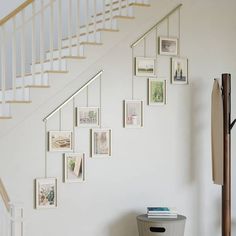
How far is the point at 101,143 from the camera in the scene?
5973 millimetres

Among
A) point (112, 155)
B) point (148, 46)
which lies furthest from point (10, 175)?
point (148, 46)

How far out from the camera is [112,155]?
604 cm

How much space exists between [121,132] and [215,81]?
120 centimetres

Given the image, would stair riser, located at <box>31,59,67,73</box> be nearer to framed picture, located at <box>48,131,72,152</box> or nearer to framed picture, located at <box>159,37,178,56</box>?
framed picture, located at <box>48,131,72,152</box>

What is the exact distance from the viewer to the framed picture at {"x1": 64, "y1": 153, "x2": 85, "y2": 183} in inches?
228

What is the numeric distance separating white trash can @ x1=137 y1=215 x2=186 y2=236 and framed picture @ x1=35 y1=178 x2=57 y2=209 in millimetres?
949

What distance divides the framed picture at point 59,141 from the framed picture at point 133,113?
2.28 ft

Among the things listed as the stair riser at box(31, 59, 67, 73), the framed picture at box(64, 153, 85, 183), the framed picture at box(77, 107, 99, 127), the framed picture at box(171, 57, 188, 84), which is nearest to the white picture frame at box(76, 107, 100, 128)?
the framed picture at box(77, 107, 99, 127)

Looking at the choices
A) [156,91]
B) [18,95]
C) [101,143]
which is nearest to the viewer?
[18,95]

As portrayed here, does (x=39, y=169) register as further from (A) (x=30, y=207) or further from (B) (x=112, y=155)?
(B) (x=112, y=155)

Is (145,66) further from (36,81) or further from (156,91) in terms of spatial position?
(36,81)

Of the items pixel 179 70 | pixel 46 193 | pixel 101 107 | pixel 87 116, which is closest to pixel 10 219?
pixel 46 193

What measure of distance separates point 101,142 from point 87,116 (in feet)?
1.08

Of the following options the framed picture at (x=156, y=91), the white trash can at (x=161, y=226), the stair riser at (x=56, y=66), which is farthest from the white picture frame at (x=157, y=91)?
the white trash can at (x=161, y=226)
